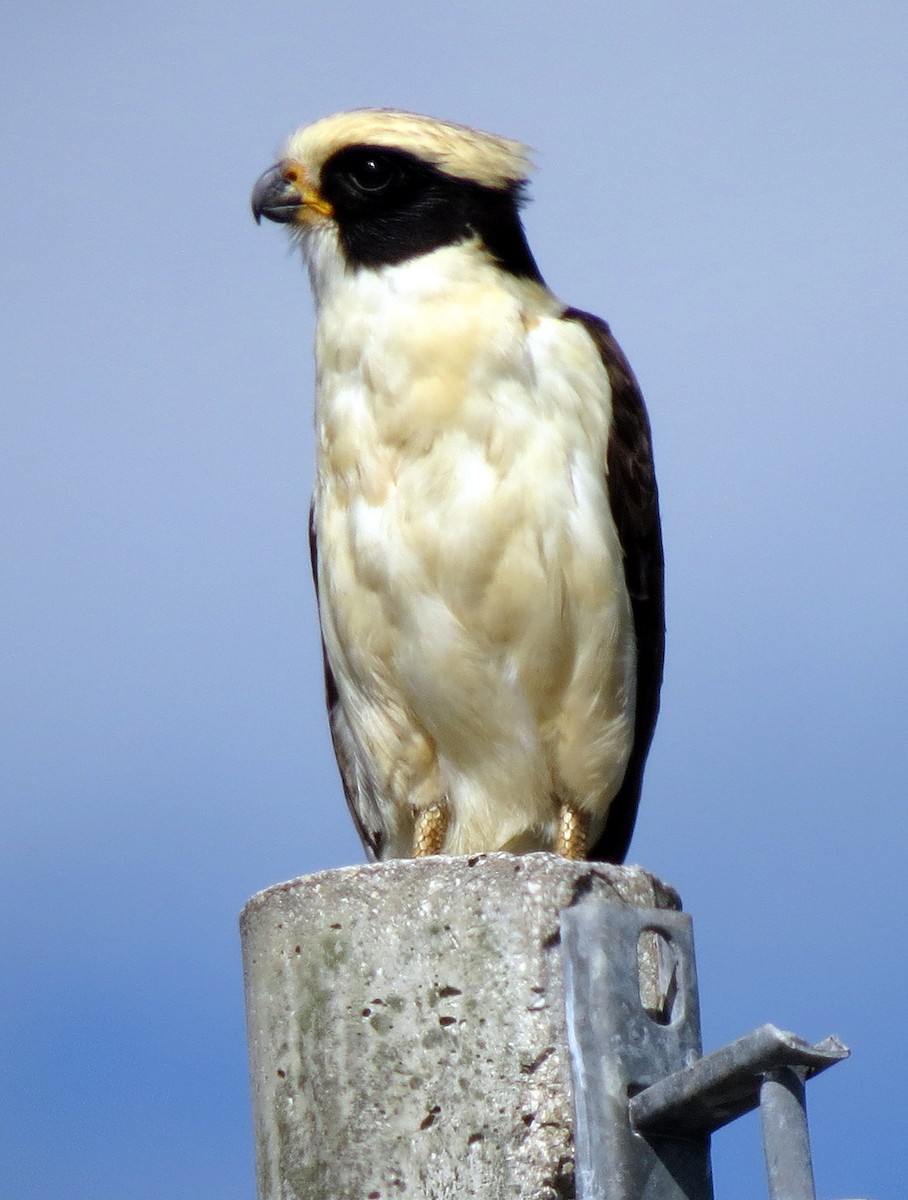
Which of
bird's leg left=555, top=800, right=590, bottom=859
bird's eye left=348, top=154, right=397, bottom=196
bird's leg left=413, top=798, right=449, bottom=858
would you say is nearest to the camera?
bird's leg left=555, top=800, right=590, bottom=859

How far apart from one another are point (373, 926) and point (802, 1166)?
101cm

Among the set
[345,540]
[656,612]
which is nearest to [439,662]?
[345,540]

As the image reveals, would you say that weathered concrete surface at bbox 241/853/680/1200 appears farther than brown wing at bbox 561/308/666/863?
No

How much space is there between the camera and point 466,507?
518 cm

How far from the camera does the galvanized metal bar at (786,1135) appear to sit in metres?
2.95

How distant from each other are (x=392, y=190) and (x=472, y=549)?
1252mm

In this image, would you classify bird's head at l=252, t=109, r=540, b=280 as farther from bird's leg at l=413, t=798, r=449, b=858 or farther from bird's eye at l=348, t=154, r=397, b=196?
bird's leg at l=413, t=798, r=449, b=858

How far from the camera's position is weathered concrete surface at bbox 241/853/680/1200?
3.43m

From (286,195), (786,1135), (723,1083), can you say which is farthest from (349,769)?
(786,1135)

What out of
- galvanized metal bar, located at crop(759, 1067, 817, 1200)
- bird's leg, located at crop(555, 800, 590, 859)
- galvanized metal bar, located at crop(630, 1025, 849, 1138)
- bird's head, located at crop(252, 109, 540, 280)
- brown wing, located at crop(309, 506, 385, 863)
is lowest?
galvanized metal bar, located at crop(759, 1067, 817, 1200)

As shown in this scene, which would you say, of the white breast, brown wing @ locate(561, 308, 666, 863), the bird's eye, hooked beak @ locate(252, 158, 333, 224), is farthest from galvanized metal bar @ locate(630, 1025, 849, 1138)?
hooked beak @ locate(252, 158, 333, 224)

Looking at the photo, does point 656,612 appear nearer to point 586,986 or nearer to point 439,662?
point 439,662

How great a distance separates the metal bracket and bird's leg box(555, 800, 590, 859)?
187 centimetres

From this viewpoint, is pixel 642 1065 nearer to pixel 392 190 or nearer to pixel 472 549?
pixel 472 549
